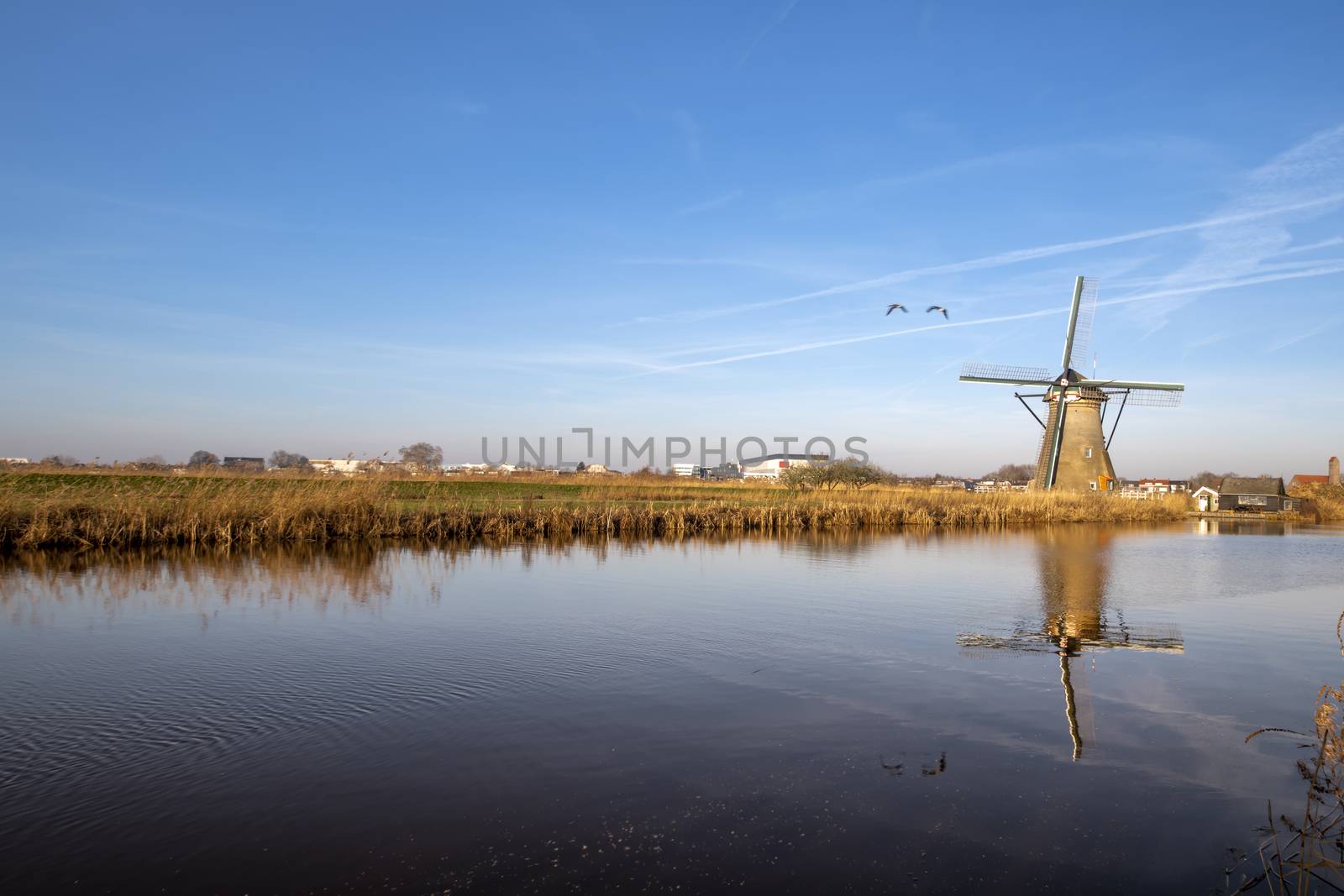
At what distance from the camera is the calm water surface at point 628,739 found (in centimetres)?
343

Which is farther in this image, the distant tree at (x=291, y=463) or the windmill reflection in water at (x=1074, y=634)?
the distant tree at (x=291, y=463)

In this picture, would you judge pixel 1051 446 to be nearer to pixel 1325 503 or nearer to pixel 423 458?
pixel 1325 503

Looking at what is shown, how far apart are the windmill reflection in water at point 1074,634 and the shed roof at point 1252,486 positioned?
46.8m

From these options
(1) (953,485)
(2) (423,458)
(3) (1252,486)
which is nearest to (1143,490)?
(3) (1252,486)

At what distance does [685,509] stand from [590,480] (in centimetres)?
963

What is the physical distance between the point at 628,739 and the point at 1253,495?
56911 mm

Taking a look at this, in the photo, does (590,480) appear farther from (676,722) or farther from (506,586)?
(676,722)

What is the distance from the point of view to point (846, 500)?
26.6 m

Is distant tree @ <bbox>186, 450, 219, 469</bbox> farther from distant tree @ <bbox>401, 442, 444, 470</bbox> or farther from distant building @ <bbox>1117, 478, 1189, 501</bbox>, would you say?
distant building @ <bbox>1117, 478, 1189, 501</bbox>

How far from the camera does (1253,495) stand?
4981cm

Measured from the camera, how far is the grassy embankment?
14242 mm

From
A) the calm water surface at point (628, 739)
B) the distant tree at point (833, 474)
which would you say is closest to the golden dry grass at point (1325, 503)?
the distant tree at point (833, 474)

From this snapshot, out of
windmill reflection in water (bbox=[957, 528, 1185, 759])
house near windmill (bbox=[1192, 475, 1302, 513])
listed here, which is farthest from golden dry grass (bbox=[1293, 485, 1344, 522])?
windmill reflection in water (bbox=[957, 528, 1185, 759])

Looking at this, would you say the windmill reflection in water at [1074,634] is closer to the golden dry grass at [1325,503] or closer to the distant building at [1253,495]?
the golden dry grass at [1325,503]
